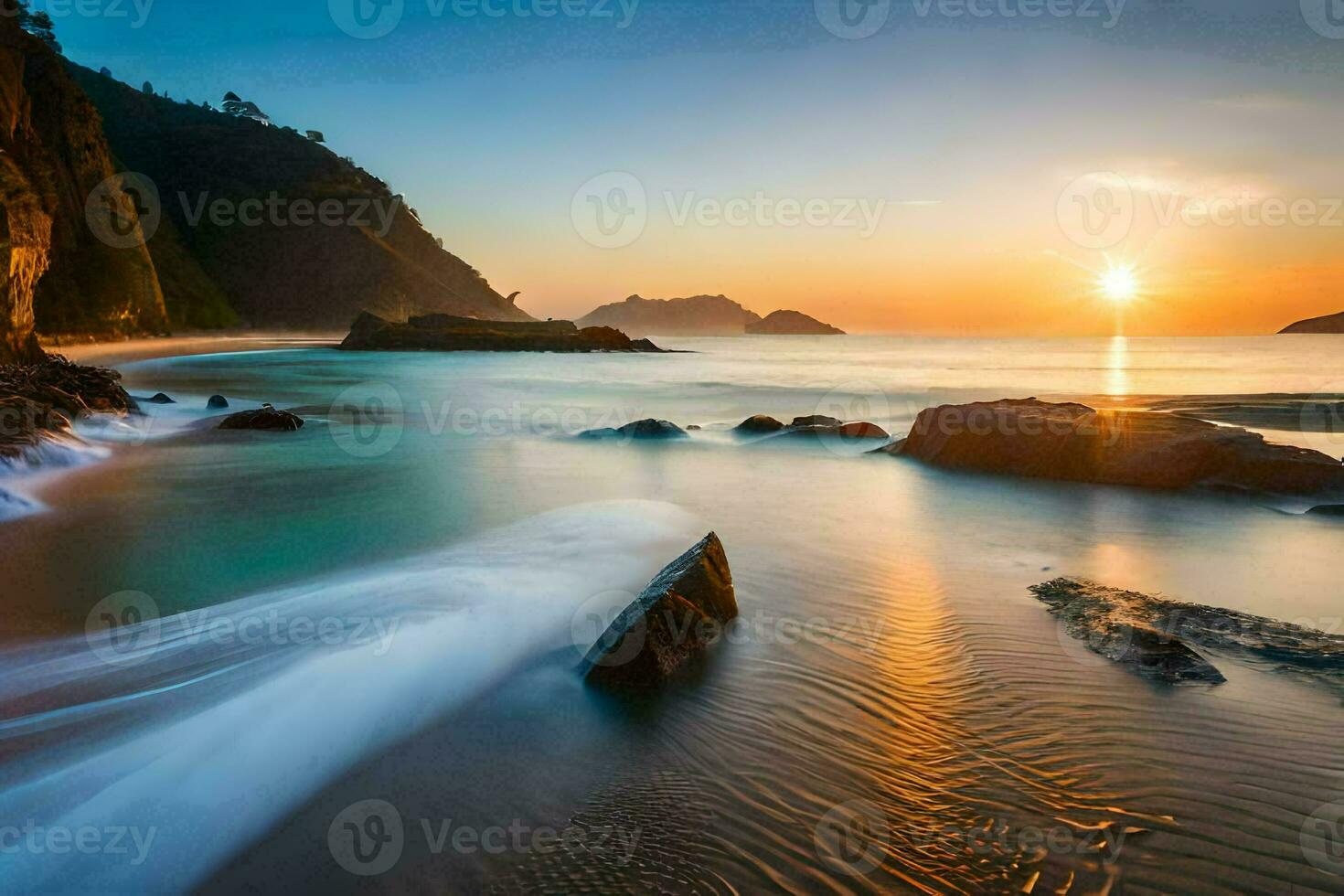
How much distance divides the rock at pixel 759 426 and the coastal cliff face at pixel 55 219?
761 inches

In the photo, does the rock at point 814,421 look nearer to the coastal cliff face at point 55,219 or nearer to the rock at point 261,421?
the rock at point 261,421

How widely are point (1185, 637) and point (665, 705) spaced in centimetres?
393

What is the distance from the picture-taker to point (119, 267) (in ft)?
166

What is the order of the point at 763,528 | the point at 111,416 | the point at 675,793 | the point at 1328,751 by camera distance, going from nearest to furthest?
the point at 675,793 < the point at 1328,751 < the point at 763,528 < the point at 111,416

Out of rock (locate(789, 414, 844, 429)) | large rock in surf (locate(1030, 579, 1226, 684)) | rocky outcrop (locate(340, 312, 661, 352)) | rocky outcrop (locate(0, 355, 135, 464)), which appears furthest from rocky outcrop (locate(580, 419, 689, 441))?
rocky outcrop (locate(340, 312, 661, 352))

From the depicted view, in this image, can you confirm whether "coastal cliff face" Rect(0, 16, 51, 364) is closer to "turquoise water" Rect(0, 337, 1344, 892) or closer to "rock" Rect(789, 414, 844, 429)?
"turquoise water" Rect(0, 337, 1344, 892)

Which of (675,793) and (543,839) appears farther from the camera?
(675,793)

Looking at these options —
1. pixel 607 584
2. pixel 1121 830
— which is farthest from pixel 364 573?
pixel 1121 830

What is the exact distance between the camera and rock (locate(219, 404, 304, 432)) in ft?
57.0

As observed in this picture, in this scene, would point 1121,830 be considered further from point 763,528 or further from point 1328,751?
point 763,528

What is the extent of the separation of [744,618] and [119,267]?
62.8 metres

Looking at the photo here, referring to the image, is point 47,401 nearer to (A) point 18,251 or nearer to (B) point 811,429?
(A) point 18,251

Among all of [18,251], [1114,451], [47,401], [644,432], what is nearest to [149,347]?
[18,251]

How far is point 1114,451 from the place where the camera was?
35.6 feet
